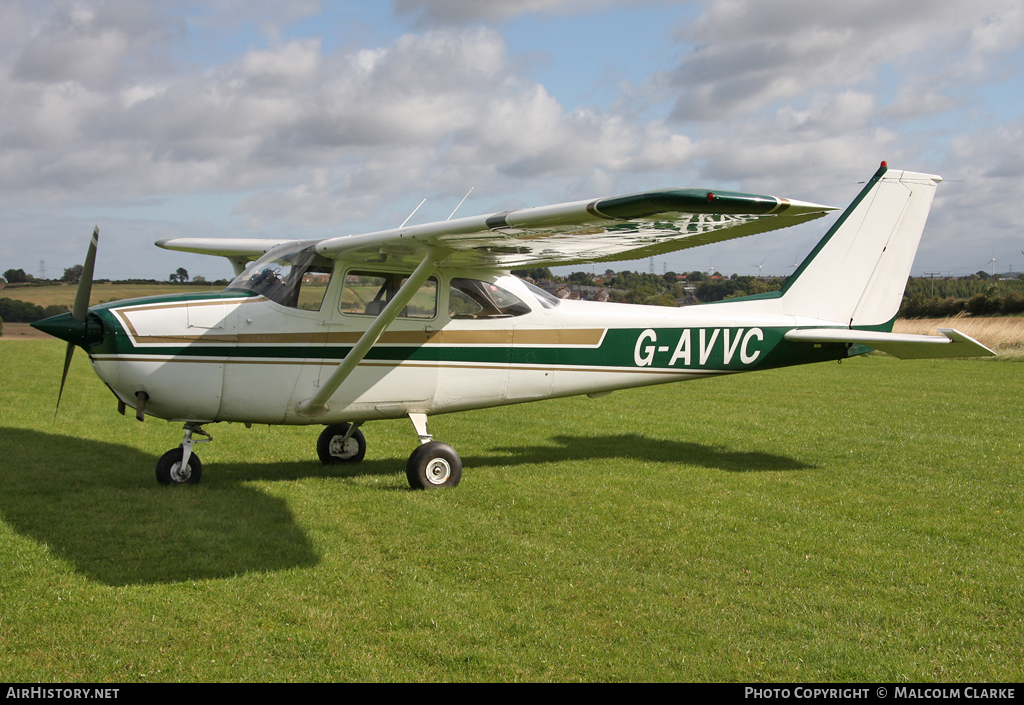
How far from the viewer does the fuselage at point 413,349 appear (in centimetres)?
670

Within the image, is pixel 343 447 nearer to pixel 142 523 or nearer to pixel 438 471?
pixel 438 471

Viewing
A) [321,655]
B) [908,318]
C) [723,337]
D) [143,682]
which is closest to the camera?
[143,682]

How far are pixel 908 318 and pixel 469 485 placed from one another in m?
38.9

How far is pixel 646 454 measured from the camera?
9273 mm

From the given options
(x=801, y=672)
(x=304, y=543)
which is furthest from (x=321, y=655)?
(x=801, y=672)

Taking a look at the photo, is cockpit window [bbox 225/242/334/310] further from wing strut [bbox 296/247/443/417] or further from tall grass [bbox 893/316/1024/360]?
tall grass [bbox 893/316/1024/360]

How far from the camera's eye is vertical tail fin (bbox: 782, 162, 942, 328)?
922cm

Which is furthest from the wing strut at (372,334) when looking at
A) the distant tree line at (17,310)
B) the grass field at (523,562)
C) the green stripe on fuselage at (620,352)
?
the distant tree line at (17,310)

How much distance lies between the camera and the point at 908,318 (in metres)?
39.6

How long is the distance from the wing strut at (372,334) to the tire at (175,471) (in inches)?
46.7

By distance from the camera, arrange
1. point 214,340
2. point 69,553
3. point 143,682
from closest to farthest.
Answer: point 143,682, point 69,553, point 214,340

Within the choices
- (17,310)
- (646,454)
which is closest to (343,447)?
(646,454)

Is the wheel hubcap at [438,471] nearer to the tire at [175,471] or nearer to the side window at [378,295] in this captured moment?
the side window at [378,295]

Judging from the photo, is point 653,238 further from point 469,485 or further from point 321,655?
point 321,655
